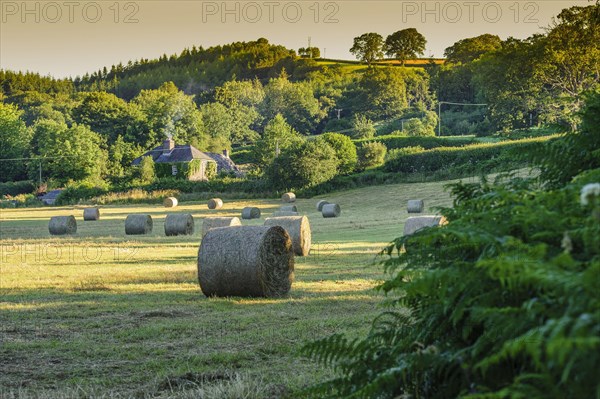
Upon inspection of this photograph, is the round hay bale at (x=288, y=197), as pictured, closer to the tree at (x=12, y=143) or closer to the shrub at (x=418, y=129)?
the shrub at (x=418, y=129)

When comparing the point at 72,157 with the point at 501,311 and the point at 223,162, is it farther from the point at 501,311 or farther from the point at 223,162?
the point at 501,311

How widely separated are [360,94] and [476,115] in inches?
1588

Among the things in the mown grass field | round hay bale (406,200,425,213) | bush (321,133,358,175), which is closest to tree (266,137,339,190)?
bush (321,133,358,175)

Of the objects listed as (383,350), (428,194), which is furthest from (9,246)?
(428,194)

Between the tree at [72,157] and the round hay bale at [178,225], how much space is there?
74.2 meters

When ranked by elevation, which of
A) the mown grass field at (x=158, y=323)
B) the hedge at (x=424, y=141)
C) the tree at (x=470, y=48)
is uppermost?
the tree at (x=470, y=48)

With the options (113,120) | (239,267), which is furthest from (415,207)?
(113,120)

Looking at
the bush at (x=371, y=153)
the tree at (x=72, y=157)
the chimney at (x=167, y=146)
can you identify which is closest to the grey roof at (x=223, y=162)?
the chimney at (x=167, y=146)

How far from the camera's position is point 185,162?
106688mm

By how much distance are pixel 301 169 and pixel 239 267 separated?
61.1 meters

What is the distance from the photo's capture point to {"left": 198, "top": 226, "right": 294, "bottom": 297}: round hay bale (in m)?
15.9

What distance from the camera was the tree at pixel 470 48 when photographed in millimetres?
172875

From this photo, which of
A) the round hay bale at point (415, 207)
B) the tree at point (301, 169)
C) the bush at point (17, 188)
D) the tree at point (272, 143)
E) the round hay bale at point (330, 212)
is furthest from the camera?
the tree at point (272, 143)

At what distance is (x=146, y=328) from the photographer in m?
Answer: 12.1
